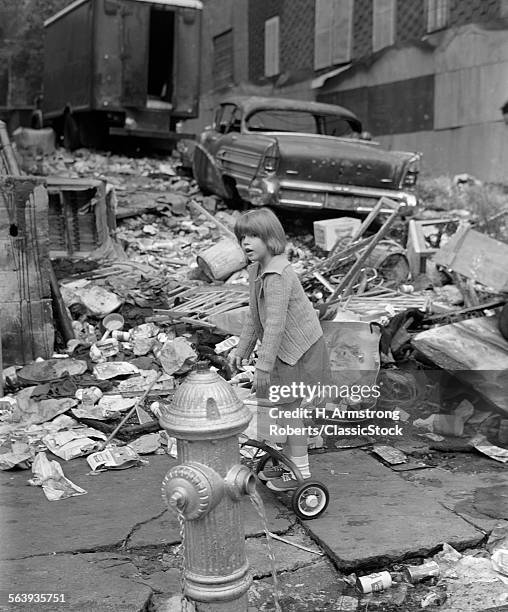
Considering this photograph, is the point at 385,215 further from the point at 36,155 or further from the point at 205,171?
the point at 36,155

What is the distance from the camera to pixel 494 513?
407cm

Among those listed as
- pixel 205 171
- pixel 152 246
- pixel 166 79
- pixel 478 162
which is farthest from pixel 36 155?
pixel 478 162

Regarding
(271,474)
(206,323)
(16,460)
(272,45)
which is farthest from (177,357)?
(272,45)

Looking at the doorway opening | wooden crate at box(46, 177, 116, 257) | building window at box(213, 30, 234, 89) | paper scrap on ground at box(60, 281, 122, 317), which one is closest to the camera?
paper scrap on ground at box(60, 281, 122, 317)

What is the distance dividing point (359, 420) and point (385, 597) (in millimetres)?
2248

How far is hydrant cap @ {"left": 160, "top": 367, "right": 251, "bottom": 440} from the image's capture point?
2.81 meters

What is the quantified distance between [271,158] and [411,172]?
6.66ft

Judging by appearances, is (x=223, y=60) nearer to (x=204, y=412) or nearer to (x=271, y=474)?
(x=271, y=474)

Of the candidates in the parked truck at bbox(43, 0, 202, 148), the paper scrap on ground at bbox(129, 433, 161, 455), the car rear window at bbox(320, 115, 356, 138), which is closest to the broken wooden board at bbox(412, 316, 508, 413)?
the paper scrap on ground at bbox(129, 433, 161, 455)

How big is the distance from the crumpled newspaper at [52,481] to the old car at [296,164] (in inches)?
232

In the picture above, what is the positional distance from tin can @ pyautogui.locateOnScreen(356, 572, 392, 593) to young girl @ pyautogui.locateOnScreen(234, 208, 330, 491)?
878 mm

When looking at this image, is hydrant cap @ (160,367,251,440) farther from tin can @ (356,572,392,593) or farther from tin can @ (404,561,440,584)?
tin can @ (404,561,440,584)

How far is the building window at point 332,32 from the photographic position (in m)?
17.9

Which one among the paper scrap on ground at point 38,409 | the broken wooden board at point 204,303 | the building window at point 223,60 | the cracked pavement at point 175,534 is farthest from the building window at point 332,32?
the cracked pavement at point 175,534
